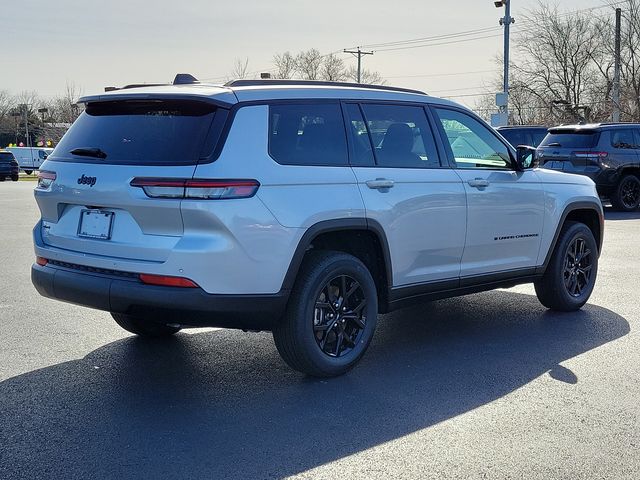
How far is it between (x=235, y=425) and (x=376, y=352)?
1.76m

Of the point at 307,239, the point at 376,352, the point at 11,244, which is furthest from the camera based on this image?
the point at 11,244

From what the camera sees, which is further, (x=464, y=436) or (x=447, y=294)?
(x=447, y=294)

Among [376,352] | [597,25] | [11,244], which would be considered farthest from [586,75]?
[376,352]

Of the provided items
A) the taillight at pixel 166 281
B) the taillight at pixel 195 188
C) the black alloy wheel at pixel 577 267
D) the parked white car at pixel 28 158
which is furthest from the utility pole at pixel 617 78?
the parked white car at pixel 28 158

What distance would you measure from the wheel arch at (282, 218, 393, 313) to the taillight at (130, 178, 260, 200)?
1.67 ft

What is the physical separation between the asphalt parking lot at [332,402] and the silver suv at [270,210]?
1.29ft

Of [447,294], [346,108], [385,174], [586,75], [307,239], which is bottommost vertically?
[447,294]

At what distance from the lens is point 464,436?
4.16 m

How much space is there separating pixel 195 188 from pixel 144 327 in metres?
1.92

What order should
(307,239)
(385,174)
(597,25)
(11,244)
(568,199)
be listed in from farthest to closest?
(597,25) < (11,244) < (568,199) < (385,174) < (307,239)

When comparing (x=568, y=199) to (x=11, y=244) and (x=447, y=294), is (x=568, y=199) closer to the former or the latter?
(x=447, y=294)

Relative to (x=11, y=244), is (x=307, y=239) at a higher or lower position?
higher

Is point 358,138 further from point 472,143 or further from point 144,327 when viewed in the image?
point 144,327

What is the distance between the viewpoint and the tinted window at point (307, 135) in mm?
4867
